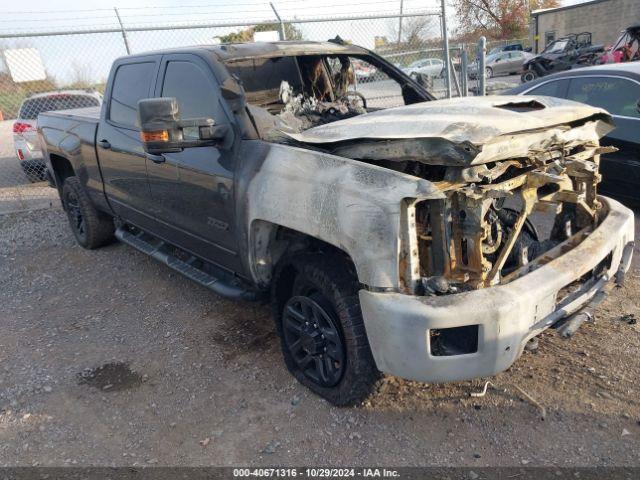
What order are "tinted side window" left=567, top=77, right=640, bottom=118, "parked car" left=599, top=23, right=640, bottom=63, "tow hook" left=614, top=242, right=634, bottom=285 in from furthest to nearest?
"parked car" left=599, top=23, right=640, bottom=63
"tinted side window" left=567, top=77, right=640, bottom=118
"tow hook" left=614, top=242, right=634, bottom=285

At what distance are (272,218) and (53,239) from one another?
4.78 metres

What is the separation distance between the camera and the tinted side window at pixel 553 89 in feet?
19.2

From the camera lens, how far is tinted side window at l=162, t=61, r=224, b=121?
3.38 meters

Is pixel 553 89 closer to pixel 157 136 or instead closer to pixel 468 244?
pixel 468 244

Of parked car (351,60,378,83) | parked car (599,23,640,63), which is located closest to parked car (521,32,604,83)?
parked car (599,23,640,63)

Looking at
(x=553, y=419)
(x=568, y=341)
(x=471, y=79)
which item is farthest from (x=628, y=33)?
(x=553, y=419)

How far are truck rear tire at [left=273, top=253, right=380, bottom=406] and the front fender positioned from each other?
24cm

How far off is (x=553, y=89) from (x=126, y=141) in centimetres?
458

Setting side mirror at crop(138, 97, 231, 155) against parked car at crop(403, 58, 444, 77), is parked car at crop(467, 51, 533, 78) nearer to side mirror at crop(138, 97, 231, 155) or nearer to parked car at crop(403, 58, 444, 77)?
parked car at crop(403, 58, 444, 77)

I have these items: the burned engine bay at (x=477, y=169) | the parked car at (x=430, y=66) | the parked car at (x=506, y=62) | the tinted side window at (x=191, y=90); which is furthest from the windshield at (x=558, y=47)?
the tinted side window at (x=191, y=90)

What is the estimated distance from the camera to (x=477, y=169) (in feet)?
7.80

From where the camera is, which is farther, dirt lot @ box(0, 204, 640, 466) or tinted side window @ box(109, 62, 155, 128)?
tinted side window @ box(109, 62, 155, 128)

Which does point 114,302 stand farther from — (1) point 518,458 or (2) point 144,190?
(1) point 518,458

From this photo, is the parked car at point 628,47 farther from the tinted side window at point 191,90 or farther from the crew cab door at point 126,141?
the tinted side window at point 191,90
